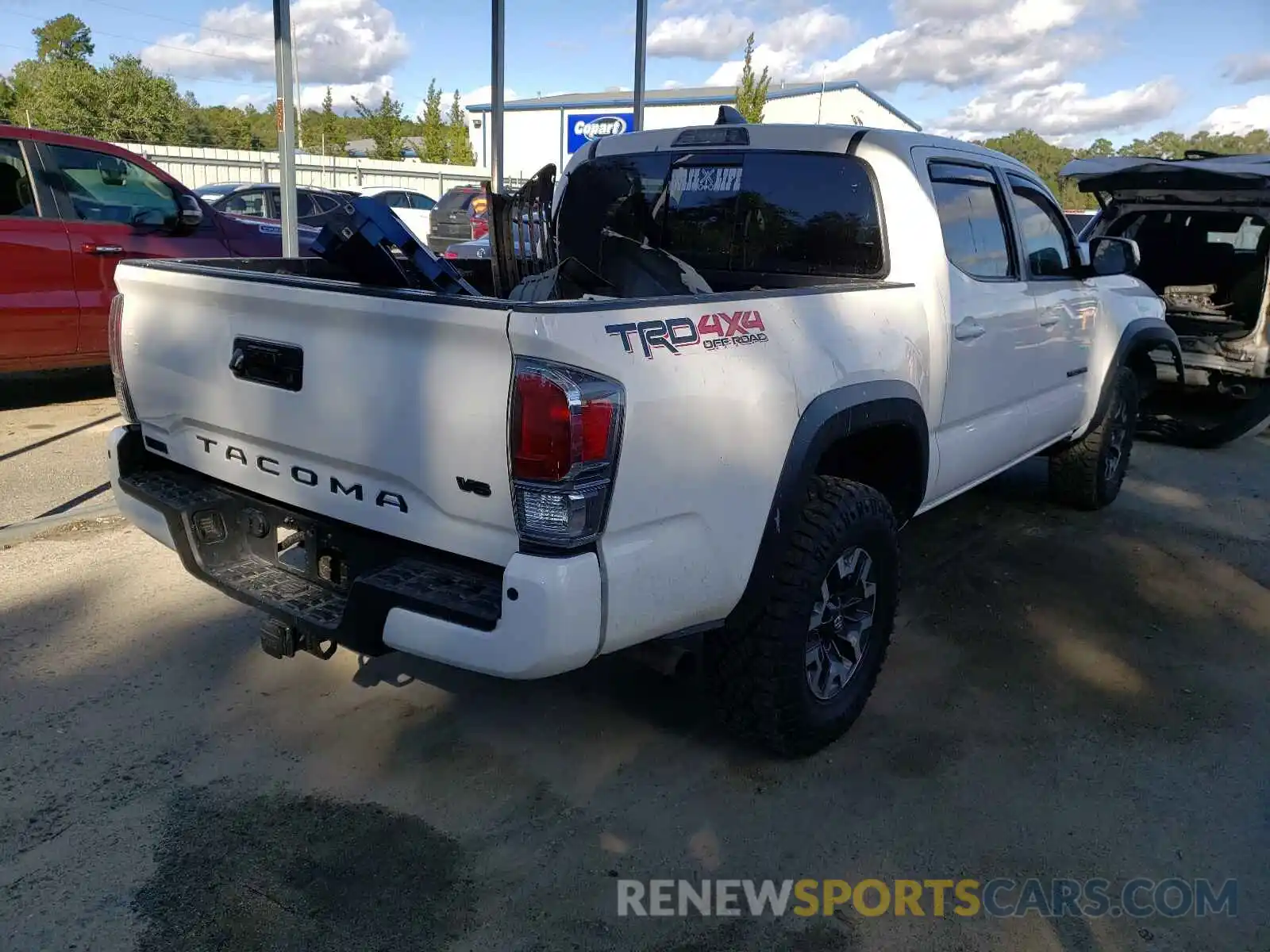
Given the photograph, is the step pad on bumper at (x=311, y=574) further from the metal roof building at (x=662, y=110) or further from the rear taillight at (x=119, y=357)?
the metal roof building at (x=662, y=110)

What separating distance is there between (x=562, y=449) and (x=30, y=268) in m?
5.89

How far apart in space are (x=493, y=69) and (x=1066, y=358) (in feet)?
18.1

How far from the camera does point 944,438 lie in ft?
12.6

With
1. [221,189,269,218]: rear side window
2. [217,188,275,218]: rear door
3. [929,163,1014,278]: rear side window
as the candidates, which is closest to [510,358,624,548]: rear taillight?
[929,163,1014,278]: rear side window

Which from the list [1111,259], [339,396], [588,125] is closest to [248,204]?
[588,125]

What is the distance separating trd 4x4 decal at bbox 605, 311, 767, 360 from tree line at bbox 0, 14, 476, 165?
1460 inches

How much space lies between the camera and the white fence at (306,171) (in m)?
24.1

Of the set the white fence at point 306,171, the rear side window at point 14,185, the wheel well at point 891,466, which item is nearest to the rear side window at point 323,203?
the rear side window at point 14,185

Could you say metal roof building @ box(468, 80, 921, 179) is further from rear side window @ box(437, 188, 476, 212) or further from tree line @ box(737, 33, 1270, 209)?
rear side window @ box(437, 188, 476, 212)

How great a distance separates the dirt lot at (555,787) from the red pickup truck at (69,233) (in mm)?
2856

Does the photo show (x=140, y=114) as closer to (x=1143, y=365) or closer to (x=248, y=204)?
(x=248, y=204)

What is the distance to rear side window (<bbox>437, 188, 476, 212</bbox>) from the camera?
18047mm

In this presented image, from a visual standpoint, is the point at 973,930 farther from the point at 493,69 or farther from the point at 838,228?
the point at 493,69

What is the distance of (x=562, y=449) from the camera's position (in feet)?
7.30
